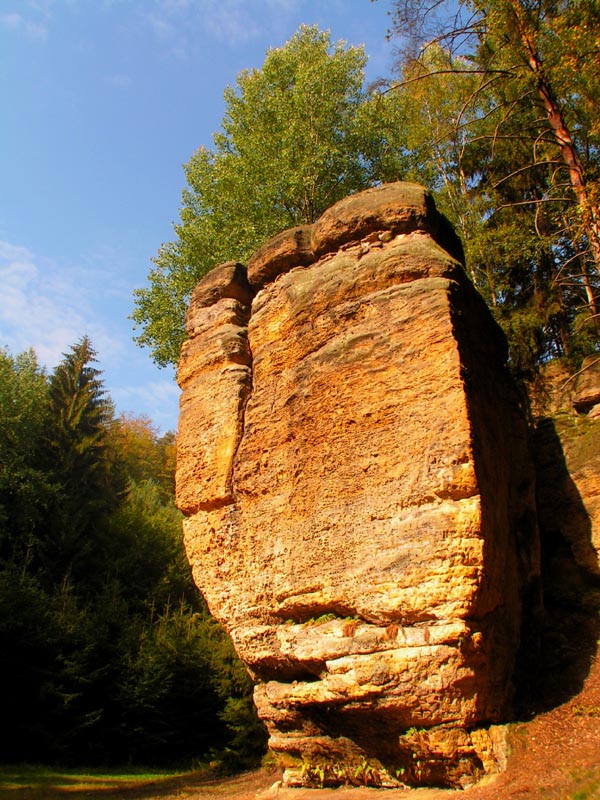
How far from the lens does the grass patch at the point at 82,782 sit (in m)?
11.2

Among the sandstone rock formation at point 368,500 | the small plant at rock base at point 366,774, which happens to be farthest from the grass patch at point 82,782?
the small plant at rock base at point 366,774

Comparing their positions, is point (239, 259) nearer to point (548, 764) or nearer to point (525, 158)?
point (525, 158)

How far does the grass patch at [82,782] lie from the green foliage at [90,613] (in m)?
1.07

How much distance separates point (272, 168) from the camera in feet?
57.4

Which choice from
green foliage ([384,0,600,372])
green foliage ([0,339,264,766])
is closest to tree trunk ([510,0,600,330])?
green foliage ([384,0,600,372])

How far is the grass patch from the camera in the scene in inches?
442

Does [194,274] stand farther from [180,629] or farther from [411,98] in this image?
[180,629]

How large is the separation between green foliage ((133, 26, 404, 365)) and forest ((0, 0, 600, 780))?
7 centimetres

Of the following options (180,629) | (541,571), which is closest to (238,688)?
(180,629)

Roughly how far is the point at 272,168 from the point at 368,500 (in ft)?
43.6

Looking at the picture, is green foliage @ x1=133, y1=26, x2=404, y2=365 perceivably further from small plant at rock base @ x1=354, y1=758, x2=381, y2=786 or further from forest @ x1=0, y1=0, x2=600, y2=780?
small plant at rock base @ x1=354, y1=758, x2=381, y2=786

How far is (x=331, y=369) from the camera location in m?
8.19

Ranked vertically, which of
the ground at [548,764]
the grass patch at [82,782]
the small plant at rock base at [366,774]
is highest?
the ground at [548,764]

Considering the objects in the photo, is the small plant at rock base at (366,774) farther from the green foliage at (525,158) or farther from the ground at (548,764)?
the green foliage at (525,158)
